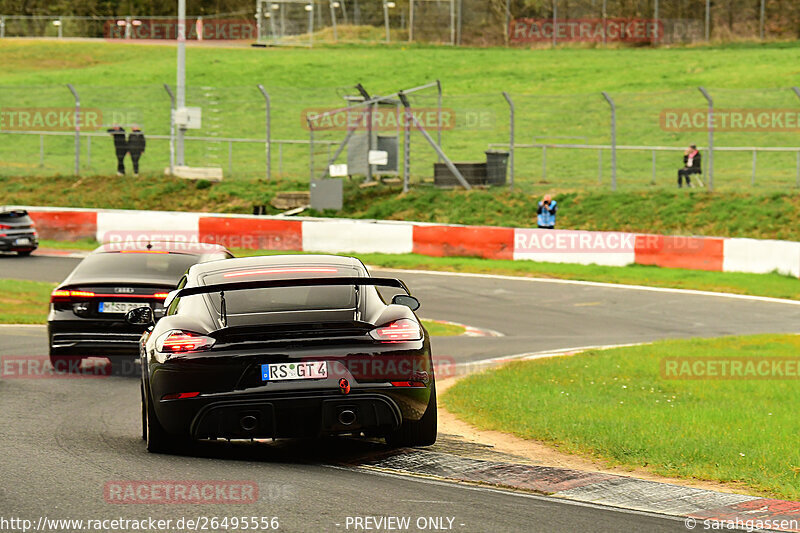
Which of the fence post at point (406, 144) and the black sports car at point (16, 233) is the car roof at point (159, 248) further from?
the fence post at point (406, 144)

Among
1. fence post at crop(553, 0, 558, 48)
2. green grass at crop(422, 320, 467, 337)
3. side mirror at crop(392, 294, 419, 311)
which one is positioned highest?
fence post at crop(553, 0, 558, 48)

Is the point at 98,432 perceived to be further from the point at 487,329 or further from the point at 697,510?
the point at 487,329

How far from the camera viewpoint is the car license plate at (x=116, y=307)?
40.5ft

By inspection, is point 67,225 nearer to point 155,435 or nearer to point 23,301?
point 23,301

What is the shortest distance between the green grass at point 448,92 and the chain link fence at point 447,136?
0.36 ft

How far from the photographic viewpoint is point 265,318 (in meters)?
7.45

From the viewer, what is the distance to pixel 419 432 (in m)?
7.81

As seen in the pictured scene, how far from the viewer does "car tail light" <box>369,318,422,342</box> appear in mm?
7402

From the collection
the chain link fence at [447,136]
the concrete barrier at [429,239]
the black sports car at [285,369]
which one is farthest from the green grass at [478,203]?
the black sports car at [285,369]

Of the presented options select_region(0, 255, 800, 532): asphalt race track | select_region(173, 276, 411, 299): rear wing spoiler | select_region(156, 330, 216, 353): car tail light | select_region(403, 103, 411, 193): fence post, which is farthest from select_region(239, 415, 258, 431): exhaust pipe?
select_region(403, 103, 411, 193): fence post

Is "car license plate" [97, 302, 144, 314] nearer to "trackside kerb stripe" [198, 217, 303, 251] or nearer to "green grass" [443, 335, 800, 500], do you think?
"green grass" [443, 335, 800, 500]

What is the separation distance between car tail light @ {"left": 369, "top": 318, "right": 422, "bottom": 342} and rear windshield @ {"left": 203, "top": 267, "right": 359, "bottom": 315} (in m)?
0.32

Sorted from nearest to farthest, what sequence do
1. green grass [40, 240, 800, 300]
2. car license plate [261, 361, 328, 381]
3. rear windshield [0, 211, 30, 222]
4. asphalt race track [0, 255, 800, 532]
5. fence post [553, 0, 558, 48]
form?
1. asphalt race track [0, 255, 800, 532]
2. car license plate [261, 361, 328, 381]
3. green grass [40, 240, 800, 300]
4. rear windshield [0, 211, 30, 222]
5. fence post [553, 0, 558, 48]

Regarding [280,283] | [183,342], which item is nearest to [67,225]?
[280,283]
